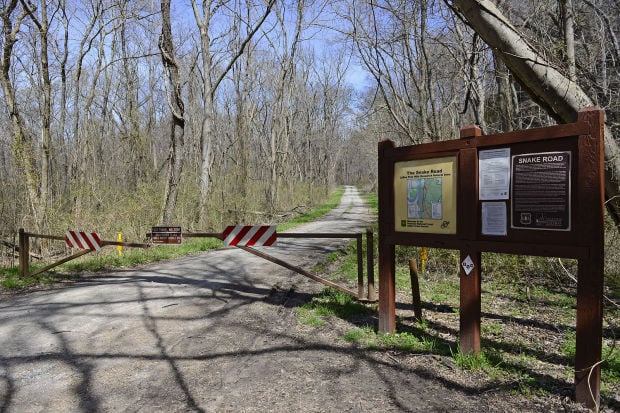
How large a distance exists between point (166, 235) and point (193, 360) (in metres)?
3.01

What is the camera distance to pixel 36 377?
4027 millimetres

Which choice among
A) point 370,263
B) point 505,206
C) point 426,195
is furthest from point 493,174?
point 370,263

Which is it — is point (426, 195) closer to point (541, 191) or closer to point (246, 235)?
point (541, 191)

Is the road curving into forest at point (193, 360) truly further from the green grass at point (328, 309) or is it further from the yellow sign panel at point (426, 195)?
the yellow sign panel at point (426, 195)

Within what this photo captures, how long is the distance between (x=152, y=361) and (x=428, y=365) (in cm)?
291

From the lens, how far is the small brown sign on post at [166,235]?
6884 mm

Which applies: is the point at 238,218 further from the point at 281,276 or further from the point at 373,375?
the point at 373,375

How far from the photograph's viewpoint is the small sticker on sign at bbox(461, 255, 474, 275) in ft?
13.8

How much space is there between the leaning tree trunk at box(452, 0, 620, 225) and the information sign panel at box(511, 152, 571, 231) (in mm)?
702

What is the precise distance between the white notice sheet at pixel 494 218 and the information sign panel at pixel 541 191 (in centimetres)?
10

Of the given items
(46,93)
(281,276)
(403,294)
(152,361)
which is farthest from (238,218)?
(152,361)

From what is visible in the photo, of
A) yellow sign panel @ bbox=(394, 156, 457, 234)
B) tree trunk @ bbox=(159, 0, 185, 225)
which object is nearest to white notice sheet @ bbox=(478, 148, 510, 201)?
yellow sign panel @ bbox=(394, 156, 457, 234)

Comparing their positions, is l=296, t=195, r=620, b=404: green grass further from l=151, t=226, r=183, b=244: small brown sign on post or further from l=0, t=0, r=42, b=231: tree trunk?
l=0, t=0, r=42, b=231: tree trunk

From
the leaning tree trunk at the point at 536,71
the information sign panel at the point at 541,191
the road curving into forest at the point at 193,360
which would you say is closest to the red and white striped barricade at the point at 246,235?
the road curving into forest at the point at 193,360
